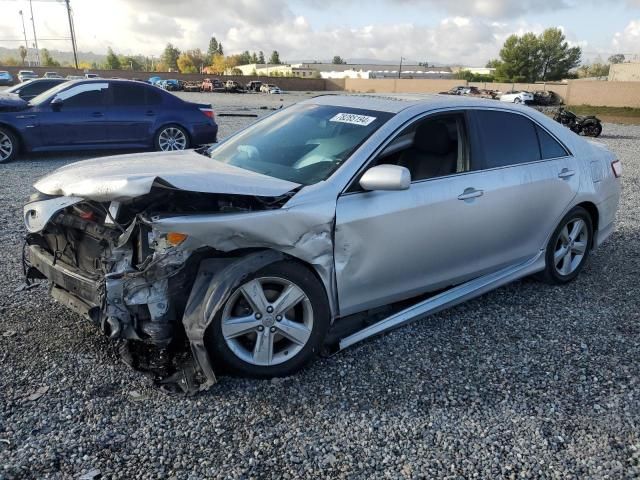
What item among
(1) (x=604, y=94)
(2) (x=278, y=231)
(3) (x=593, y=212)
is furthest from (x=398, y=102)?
(1) (x=604, y=94)

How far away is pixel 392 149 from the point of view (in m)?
3.72

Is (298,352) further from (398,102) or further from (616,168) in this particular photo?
(616,168)

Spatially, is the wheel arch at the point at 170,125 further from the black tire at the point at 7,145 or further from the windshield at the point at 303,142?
the windshield at the point at 303,142

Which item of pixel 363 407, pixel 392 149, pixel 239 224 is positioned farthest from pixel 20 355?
pixel 392 149

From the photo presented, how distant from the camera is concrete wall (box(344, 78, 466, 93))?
6253 centimetres

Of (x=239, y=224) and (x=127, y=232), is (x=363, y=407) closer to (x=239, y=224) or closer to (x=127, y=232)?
(x=239, y=224)

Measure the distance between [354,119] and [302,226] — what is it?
1.14 m

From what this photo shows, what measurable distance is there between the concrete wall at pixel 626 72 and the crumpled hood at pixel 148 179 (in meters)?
70.3

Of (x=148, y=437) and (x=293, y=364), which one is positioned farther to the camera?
(x=293, y=364)

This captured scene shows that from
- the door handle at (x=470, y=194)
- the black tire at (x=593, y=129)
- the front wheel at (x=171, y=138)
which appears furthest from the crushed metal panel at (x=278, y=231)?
the black tire at (x=593, y=129)

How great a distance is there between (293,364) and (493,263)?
1881 mm

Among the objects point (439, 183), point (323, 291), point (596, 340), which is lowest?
point (596, 340)

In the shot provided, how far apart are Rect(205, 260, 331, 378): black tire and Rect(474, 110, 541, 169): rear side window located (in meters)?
1.73

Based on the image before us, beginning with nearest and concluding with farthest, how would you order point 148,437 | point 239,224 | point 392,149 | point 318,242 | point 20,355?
point 148,437
point 239,224
point 318,242
point 20,355
point 392,149
